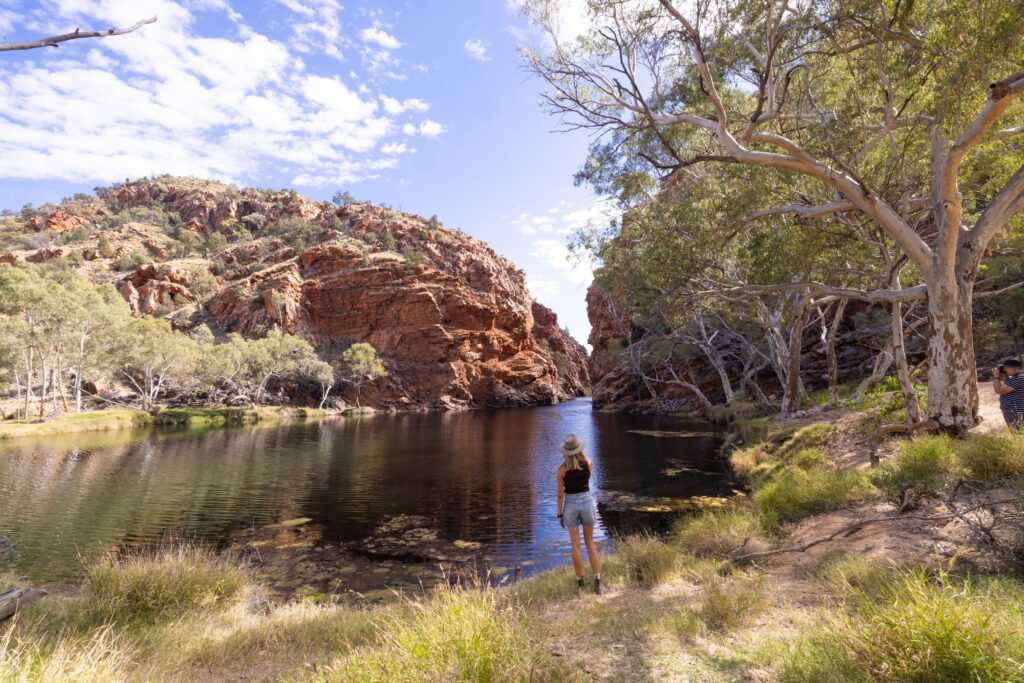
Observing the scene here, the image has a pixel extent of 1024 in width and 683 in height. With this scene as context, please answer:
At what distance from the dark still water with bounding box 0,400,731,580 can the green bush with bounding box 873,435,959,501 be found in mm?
5737

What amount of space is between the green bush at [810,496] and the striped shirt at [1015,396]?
2.64 meters

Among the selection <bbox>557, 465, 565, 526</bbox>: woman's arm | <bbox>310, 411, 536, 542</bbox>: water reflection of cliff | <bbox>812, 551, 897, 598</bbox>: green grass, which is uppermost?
<bbox>557, 465, 565, 526</bbox>: woman's arm

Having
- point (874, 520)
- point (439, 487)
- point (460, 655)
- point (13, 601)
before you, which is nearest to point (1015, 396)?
point (874, 520)

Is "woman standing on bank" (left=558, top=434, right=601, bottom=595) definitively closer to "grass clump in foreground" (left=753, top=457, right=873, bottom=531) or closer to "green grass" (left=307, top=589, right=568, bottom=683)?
"green grass" (left=307, top=589, right=568, bottom=683)

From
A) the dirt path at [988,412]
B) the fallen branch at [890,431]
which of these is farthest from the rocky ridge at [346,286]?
the fallen branch at [890,431]

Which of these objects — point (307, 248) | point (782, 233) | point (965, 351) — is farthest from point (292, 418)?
point (965, 351)

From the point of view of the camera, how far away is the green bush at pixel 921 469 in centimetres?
736

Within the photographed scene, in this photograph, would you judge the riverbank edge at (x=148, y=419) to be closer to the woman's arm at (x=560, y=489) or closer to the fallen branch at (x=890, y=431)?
the woman's arm at (x=560, y=489)

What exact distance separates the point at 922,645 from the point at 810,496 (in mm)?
6833

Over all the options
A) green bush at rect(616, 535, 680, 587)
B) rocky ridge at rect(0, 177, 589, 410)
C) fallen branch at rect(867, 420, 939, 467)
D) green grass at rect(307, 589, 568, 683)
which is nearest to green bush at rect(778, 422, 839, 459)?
fallen branch at rect(867, 420, 939, 467)

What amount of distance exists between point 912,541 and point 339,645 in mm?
6784

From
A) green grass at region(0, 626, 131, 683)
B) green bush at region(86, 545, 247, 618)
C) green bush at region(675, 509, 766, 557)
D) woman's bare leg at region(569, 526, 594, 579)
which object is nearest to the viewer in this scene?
green grass at region(0, 626, 131, 683)

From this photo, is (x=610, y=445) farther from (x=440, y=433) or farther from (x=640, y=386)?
(x=640, y=386)

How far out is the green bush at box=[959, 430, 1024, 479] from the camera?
22.2ft
